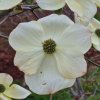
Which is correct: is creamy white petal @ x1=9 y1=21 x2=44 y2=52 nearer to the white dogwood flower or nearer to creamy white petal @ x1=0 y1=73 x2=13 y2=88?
the white dogwood flower

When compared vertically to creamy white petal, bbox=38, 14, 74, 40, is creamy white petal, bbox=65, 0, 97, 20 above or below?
above

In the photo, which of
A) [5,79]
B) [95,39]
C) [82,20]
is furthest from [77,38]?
[5,79]

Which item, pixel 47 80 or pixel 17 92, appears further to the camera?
pixel 17 92

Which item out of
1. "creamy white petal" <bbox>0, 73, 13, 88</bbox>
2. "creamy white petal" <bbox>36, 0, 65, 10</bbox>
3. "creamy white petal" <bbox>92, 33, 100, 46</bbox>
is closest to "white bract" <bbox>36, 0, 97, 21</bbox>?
"creamy white petal" <bbox>36, 0, 65, 10</bbox>

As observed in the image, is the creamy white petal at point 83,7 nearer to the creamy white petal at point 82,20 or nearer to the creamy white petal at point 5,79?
the creamy white petal at point 82,20

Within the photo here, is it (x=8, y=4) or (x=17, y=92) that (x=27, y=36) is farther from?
(x=17, y=92)

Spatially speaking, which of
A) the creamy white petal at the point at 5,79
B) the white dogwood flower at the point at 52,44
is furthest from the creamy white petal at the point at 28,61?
the creamy white petal at the point at 5,79
